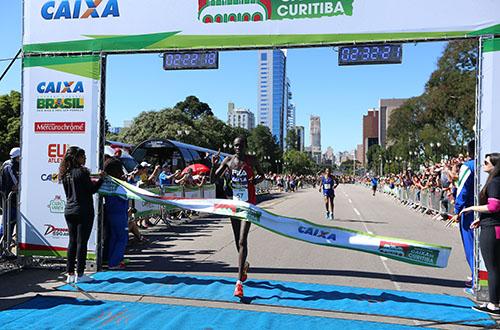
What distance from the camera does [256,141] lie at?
107 m

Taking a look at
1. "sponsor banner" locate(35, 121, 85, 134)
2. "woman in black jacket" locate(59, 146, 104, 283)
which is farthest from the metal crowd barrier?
"woman in black jacket" locate(59, 146, 104, 283)

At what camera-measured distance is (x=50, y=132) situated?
8.50 meters

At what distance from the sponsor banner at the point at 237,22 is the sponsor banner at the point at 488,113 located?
12.8 inches

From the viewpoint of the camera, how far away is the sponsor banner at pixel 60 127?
27.5 ft

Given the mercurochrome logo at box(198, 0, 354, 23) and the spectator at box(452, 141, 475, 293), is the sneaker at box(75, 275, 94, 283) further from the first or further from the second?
the spectator at box(452, 141, 475, 293)

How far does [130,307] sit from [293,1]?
5283 millimetres

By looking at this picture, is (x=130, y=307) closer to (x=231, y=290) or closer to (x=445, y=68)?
(x=231, y=290)

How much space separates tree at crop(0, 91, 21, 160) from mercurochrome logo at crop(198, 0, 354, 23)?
39.9 metres

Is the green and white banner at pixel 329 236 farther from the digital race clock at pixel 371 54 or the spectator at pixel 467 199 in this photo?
the digital race clock at pixel 371 54

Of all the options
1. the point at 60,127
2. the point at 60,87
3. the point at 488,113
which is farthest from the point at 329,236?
the point at 60,87

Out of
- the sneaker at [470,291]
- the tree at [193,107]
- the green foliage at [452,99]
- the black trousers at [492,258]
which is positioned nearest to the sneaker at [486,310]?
the black trousers at [492,258]

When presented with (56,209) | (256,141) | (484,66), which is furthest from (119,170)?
(256,141)

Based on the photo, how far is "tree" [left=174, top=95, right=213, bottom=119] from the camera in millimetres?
96625

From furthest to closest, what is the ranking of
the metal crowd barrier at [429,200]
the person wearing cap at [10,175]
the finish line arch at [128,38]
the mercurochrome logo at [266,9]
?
the metal crowd barrier at [429,200], the person wearing cap at [10,175], the mercurochrome logo at [266,9], the finish line arch at [128,38]
